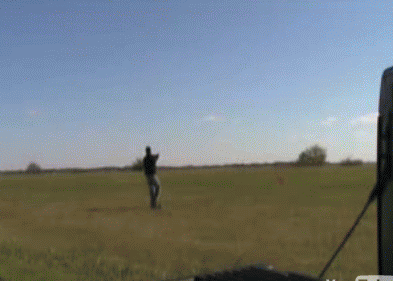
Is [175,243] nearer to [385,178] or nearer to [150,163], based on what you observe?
[150,163]

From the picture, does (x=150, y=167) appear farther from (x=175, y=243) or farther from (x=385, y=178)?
(x=385, y=178)

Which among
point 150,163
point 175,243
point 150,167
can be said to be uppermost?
point 150,163

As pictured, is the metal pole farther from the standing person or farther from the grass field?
the standing person

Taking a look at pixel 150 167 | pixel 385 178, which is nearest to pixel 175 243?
pixel 150 167

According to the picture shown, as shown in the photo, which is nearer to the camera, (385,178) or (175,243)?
(385,178)

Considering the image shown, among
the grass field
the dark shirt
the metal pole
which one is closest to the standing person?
the dark shirt

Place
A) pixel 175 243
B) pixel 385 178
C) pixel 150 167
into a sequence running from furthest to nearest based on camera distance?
pixel 150 167 → pixel 175 243 → pixel 385 178

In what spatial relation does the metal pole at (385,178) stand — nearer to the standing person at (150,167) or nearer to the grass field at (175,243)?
the grass field at (175,243)

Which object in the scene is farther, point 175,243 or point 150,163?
point 150,163

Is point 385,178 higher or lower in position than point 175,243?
higher

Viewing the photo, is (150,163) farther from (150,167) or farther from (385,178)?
(385,178)

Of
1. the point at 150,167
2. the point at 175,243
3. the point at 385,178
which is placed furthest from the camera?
the point at 150,167

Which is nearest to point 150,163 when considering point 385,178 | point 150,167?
point 150,167

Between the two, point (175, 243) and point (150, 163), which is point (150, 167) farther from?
point (175, 243)
